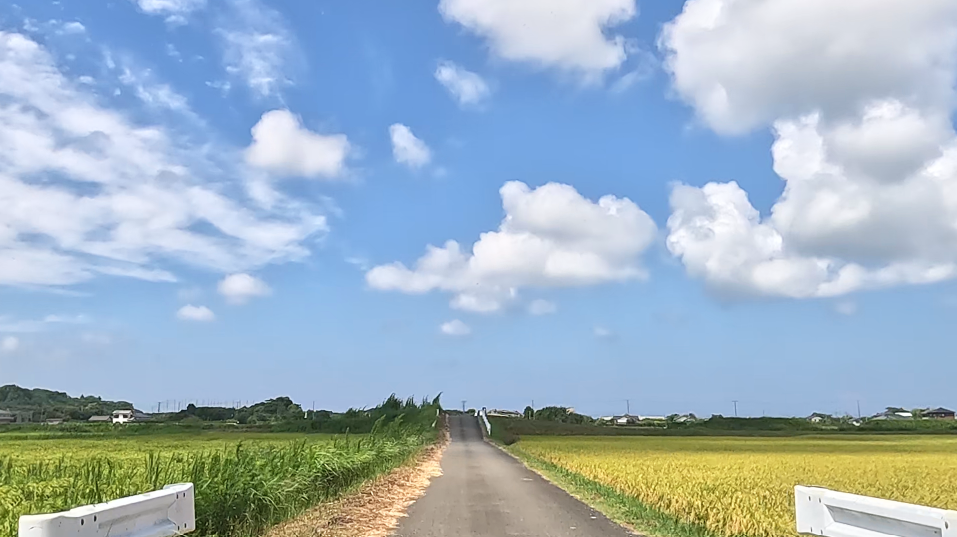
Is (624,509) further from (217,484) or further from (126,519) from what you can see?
(126,519)

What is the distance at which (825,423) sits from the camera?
333 ft

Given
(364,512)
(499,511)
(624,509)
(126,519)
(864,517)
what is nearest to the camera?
(126,519)

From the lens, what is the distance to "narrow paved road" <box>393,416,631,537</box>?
38.6 feet

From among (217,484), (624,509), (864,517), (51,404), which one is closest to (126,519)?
(864,517)

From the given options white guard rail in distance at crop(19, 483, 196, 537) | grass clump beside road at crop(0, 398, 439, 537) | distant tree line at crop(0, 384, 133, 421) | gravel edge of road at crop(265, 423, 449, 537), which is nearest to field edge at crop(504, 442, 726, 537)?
gravel edge of road at crop(265, 423, 449, 537)

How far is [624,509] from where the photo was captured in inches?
591

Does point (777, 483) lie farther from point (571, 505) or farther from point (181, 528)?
point (181, 528)

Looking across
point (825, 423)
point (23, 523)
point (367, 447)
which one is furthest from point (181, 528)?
point (825, 423)

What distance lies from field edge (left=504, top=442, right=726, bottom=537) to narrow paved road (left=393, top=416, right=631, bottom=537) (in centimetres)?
31

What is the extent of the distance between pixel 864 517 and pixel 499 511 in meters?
10.00

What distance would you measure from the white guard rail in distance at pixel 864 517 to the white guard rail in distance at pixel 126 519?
4.02 metres

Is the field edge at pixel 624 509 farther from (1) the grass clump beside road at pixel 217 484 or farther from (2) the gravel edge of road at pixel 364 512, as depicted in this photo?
(1) the grass clump beside road at pixel 217 484

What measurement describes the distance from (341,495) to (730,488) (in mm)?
8627

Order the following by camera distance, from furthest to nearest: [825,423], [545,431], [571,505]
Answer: [825,423]
[545,431]
[571,505]
